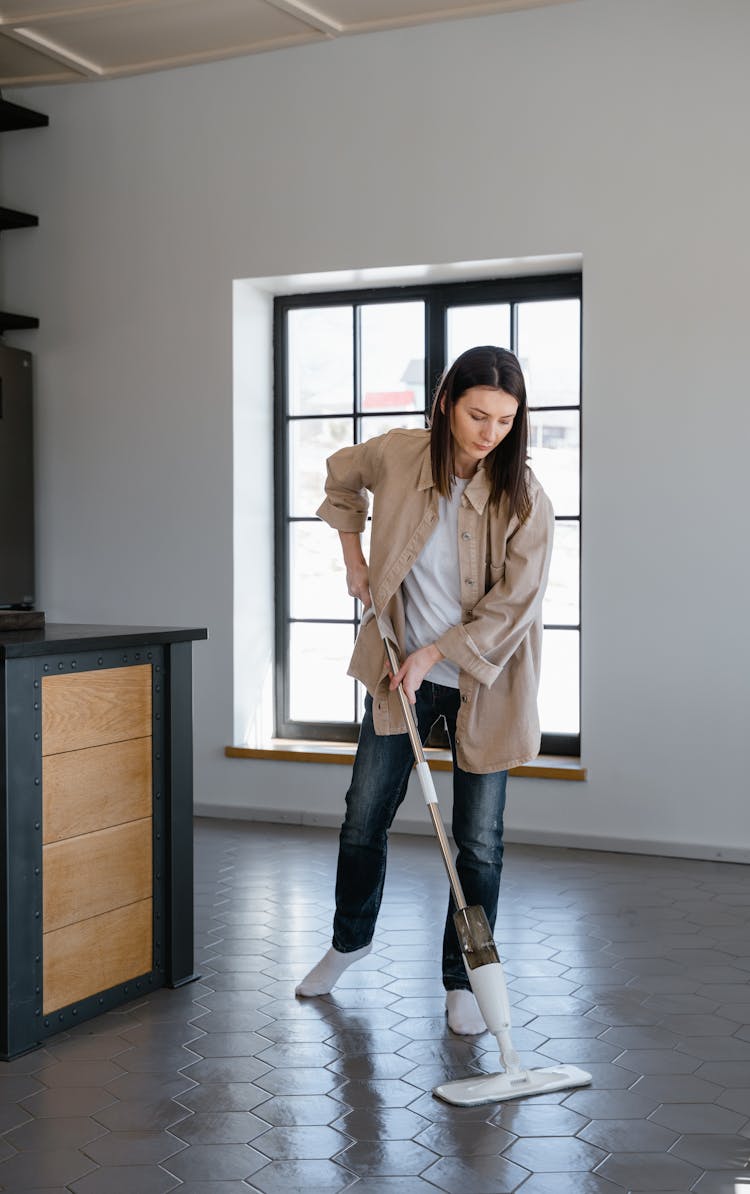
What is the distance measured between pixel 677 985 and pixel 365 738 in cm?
97

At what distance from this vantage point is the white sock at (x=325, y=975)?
2893 millimetres

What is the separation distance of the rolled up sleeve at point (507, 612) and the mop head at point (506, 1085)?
2.40 feet

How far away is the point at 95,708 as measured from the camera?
2.73 meters

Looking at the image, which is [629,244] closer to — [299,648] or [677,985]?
[299,648]

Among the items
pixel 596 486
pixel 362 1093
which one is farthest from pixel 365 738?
pixel 596 486

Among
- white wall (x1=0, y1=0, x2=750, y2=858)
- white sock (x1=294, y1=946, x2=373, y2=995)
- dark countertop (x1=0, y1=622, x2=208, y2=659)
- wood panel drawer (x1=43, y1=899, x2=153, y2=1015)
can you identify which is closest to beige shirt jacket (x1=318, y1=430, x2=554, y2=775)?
dark countertop (x1=0, y1=622, x2=208, y2=659)

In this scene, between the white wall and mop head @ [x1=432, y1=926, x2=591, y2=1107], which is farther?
the white wall

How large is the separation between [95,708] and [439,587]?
2.52ft

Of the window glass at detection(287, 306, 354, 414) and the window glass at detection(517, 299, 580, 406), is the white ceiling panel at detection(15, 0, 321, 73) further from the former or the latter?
the window glass at detection(517, 299, 580, 406)

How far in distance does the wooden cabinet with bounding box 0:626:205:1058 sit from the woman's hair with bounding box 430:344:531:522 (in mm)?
774

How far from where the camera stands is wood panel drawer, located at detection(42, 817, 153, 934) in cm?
263

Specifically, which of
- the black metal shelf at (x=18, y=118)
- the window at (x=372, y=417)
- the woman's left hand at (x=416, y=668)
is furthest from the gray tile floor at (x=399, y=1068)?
the black metal shelf at (x=18, y=118)

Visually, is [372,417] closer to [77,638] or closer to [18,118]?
[18,118]

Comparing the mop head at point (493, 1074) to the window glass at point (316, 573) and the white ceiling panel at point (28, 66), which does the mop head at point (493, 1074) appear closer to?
the window glass at point (316, 573)
